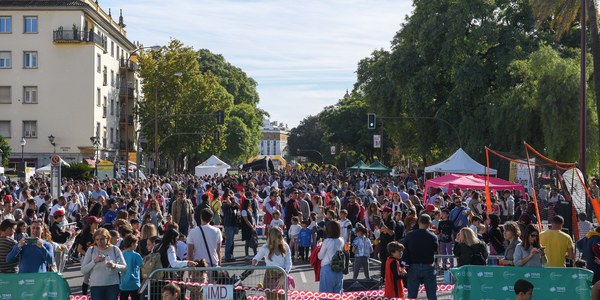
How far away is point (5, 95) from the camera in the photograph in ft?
211

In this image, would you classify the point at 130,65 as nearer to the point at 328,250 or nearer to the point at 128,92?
the point at 128,92

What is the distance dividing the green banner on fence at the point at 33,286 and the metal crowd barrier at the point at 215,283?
96cm

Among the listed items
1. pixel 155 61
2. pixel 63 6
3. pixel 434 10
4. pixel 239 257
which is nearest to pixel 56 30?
pixel 63 6

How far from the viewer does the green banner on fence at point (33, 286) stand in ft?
33.5

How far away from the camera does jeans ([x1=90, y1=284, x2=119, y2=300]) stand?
1082 centimetres

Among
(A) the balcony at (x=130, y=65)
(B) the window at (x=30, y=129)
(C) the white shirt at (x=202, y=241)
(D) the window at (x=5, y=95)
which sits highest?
(A) the balcony at (x=130, y=65)

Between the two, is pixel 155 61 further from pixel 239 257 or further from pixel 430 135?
pixel 239 257

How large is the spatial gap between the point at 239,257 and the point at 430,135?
34417 mm

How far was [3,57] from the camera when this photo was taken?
63969 millimetres

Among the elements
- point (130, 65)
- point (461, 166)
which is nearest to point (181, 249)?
point (461, 166)

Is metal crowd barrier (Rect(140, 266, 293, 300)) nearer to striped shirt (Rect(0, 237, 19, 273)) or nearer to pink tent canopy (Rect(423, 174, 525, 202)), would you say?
striped shirt (Rect(0, 237, 19, 273))

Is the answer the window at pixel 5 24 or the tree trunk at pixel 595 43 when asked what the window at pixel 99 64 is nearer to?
the window at pixel 5 24

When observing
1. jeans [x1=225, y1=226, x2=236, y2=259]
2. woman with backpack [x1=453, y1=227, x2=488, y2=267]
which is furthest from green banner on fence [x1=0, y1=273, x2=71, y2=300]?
jeans [x1=225, y1=226, x2=236, y2=259]

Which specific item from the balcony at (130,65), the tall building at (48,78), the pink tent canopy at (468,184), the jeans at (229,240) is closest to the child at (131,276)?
the jeans at (229,240)
